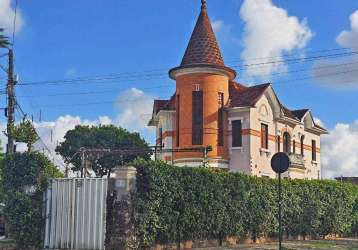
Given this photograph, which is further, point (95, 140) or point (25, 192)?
point (95, 140)

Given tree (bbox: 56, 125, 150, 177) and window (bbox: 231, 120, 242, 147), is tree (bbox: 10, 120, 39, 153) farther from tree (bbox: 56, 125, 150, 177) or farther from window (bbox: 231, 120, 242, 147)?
tree (bbox: 56, 125, 150, 177)

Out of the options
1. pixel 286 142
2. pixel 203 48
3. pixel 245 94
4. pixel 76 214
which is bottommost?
pixel 76 214

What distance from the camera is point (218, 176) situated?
2050 centimetres

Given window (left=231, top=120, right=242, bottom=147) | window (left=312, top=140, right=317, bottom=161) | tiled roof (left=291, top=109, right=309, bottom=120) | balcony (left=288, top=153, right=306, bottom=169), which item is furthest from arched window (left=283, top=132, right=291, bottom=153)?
window (left=231, top=120, right=242, bottom=147)

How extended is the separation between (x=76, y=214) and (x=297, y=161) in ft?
95.2

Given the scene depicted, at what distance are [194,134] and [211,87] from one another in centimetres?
352

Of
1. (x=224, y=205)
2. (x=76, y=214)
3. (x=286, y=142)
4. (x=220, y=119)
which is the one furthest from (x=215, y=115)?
(x=76, y=214)

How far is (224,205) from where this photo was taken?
20.7 metres

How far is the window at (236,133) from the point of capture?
1518 inches

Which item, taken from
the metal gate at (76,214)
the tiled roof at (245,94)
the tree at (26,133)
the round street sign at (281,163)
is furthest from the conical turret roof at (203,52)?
the metal gate at (76,214)

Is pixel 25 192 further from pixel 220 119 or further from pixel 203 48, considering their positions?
pixel 203 48

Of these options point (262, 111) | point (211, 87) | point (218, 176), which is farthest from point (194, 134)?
point (218, 176)

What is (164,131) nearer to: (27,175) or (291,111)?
(291,111)

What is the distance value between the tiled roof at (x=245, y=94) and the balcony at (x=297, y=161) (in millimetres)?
6159
